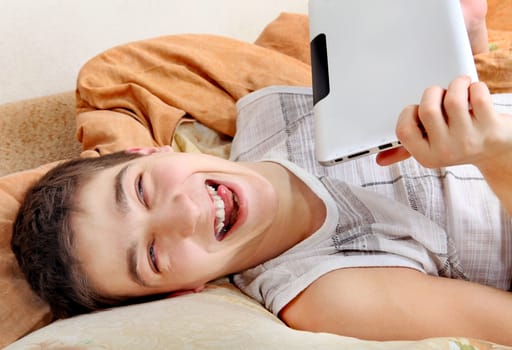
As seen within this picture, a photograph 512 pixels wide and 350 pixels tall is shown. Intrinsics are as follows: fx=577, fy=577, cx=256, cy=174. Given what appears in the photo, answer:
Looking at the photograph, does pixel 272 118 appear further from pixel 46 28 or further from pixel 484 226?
pixel 46 28

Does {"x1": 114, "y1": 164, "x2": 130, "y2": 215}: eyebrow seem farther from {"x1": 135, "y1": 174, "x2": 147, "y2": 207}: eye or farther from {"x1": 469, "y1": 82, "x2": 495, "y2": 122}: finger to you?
{"x1": 469, "y1": 82, "x2": 495, "y2": 122}: finger

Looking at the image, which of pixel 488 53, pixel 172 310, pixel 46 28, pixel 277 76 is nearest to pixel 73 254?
pixel 172 310

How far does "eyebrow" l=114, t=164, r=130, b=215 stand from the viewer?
0.80 m

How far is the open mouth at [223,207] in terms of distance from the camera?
2.81 feet

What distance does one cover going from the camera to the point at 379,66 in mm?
761

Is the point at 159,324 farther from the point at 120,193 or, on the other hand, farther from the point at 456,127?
the point at 456,127

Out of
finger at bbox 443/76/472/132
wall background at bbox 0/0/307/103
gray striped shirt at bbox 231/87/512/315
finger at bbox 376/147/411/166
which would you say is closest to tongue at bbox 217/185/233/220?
gray striped shirt at bbox 231/87/512/315

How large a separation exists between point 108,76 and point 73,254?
1.65 ft

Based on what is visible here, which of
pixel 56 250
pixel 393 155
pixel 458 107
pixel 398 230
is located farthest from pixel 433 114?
pixel 56 250

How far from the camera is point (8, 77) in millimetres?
1492

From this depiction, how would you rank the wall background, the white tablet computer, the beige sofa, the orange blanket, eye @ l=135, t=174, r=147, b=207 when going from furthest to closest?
the wall background < the orange blanket < eye @ l=135, t=174, r=147, b=207 < the white tablet computer < the beige sofa

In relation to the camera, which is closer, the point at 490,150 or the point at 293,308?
the point at 490,150

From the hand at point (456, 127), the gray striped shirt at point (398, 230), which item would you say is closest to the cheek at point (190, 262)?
the gray striped shirt at point (398, 230)

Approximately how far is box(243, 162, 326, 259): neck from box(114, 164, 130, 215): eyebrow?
227 mm
